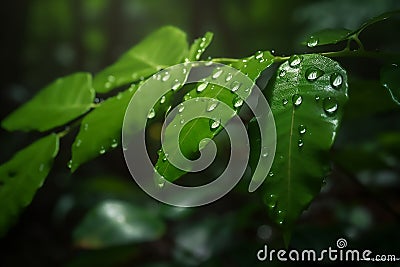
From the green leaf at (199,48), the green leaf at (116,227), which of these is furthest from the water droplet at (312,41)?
the green leaf at (116,227)

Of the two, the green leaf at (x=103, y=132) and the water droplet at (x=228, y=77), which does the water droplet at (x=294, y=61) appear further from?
the green leaf at (x=103, y=132)

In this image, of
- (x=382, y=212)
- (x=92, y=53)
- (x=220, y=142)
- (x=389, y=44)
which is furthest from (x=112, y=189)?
(x=92, y=53)

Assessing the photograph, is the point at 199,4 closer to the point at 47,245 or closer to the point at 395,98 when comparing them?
the point at 47,245

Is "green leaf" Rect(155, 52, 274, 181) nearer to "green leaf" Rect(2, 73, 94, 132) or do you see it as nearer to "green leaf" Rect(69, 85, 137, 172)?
"green leaf" Rect(69, 85, 137, 172)

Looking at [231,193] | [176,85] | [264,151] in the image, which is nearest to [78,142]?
[176,85]

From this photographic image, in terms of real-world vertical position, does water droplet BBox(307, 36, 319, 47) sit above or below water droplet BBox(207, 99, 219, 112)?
above

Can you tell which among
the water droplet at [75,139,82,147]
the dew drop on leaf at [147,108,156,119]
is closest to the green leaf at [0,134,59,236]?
the water droplet at [75,139,82,147]
